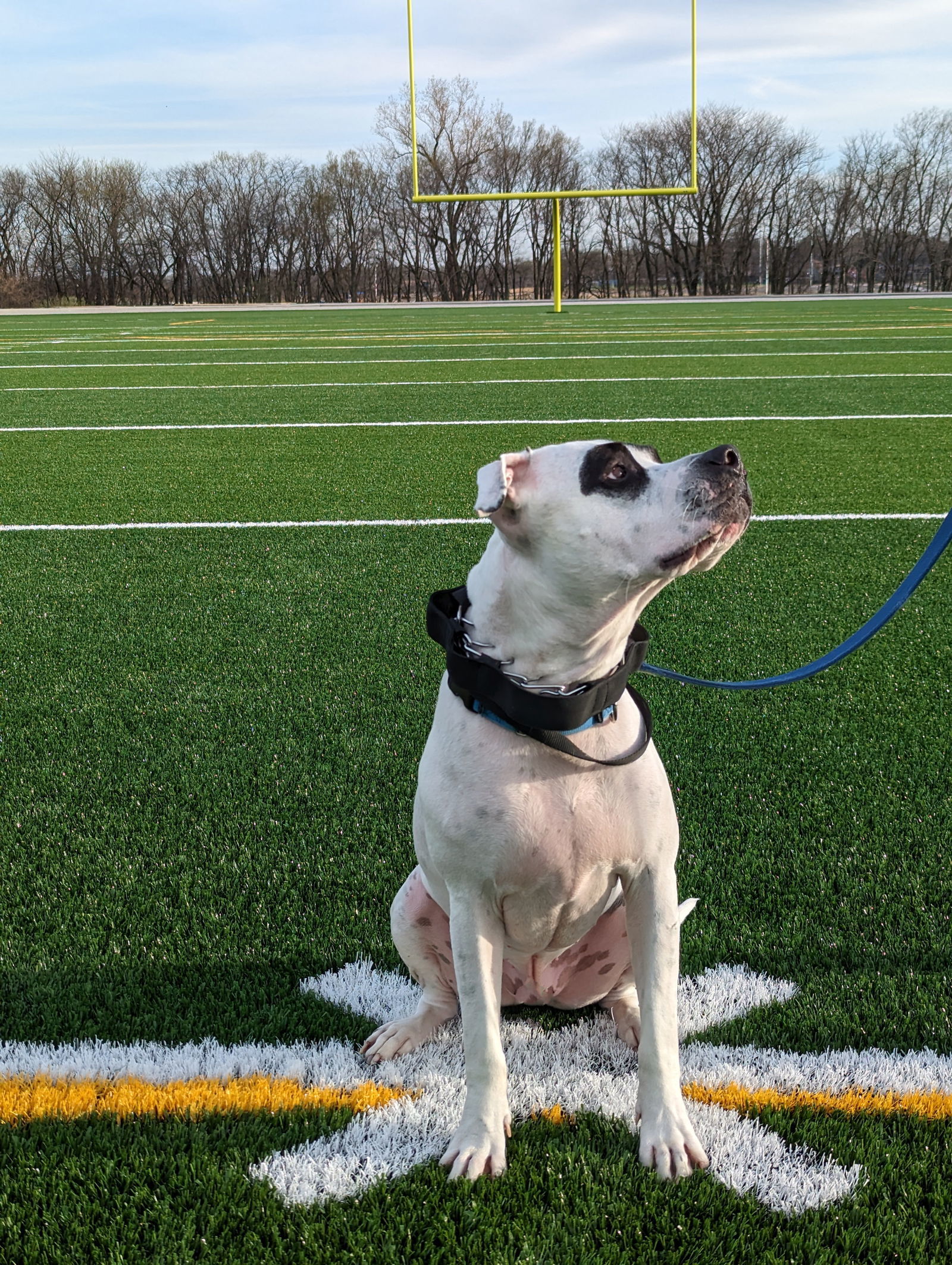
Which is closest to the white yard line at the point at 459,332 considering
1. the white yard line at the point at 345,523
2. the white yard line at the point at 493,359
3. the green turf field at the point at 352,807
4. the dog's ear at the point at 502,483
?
the white yard line at the point at 493,359

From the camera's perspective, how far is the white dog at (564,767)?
5.74 ft

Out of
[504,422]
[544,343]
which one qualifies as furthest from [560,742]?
[544,343]

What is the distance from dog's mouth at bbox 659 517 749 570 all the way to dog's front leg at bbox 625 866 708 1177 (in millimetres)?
554

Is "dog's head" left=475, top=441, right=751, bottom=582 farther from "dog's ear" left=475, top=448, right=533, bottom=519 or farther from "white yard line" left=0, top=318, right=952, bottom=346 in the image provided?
"white yard line" left=0, top=318, right=952, bottom=346

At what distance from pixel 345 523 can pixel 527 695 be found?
4.75 meters

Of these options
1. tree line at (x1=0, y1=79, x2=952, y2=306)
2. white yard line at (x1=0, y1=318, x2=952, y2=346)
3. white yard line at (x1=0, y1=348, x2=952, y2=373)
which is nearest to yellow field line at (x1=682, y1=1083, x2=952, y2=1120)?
white yard line at (x1=0, y1=348, x2=952, y2=373)

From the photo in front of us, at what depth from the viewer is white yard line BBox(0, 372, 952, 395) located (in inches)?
492

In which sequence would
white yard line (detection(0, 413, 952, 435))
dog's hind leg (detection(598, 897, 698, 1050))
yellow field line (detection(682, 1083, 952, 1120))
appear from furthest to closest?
white yard line (detection(0, 413, 952, 435)), dog's hind leg (detection(598, 897, 698, 1050)), yellow field line (detection(682, 1083, 952, 1120))

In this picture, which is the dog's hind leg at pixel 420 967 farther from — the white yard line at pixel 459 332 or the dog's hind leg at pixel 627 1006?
the white yard line at pixel 459 332

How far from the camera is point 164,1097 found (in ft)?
6.51

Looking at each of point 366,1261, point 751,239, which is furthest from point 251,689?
point 751,239

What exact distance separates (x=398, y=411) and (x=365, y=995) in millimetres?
8769

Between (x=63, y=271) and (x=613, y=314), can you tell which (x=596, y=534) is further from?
(x=63, y=271)

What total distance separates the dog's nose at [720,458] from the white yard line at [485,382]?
10.9 meters
